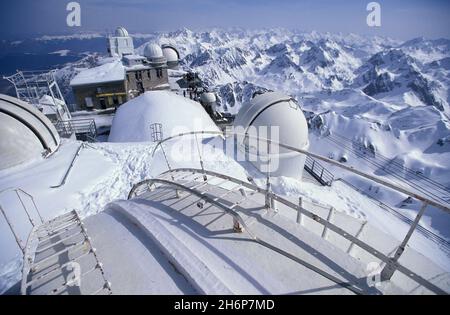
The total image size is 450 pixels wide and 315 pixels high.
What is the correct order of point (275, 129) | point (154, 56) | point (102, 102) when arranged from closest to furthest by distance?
point (275, 129)
point (102, 102)
point (154, 56)

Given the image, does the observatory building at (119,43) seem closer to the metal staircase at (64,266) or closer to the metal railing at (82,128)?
the metal railing at (82,128)

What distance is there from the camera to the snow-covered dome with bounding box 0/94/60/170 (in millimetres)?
10695

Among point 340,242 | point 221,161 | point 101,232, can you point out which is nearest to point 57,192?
point 101,232

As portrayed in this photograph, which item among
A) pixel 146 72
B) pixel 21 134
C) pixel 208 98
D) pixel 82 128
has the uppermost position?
pixel 146 72

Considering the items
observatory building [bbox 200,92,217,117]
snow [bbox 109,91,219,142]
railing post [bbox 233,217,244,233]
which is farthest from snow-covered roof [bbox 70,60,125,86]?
railing post [bbox 233,217,244,233]

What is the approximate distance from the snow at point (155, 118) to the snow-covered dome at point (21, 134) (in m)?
6.34

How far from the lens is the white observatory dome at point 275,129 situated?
15.5 meters

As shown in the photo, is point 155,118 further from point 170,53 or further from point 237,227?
point 170,53

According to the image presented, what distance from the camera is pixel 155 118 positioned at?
1873cm

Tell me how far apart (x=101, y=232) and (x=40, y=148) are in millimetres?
9669

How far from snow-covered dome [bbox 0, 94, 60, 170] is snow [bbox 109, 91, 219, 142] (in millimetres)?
6345

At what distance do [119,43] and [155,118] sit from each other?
45.3 meters

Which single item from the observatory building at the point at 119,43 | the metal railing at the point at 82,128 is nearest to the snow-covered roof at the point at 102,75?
the metal railing at the point at 82,128

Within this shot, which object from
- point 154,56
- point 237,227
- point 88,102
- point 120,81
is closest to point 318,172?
point 237,227
